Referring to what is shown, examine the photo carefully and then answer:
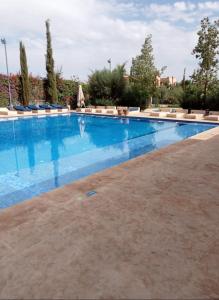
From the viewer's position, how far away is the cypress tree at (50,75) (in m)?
21.4

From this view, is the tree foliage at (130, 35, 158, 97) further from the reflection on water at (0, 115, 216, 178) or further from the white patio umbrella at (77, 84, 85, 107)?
the white patio umbrella at (77, 84, 85, 107)

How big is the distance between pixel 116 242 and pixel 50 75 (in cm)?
2138

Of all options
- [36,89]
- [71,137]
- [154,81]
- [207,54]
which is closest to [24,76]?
[36,89]

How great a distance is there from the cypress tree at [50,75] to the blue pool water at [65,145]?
5105 mm

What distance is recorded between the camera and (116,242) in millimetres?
2754

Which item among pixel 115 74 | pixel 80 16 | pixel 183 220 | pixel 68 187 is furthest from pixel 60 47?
pixel 183 220

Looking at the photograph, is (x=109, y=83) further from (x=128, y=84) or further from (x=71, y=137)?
(x=71, y=137)

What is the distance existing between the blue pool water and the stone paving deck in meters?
1.81

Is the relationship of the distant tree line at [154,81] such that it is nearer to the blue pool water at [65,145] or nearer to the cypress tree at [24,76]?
the blue pool water at [65,145]

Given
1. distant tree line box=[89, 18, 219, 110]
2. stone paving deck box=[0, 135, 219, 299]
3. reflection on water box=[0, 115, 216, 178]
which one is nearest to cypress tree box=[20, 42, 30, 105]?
reflection on water box=[0, 115, 216, 178]

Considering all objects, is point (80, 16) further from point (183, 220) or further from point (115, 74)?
point (183, 220)

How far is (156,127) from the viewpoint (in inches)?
548

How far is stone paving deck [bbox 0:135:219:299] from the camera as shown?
2.12m

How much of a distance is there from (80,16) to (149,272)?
13787mm
